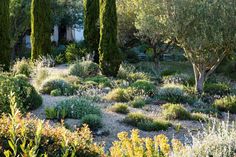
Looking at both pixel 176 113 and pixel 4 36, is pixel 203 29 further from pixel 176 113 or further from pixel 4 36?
pixel 4 36

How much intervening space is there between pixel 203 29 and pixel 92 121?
544cm

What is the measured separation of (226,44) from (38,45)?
8873 mm

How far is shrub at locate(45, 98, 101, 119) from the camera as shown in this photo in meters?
9.41

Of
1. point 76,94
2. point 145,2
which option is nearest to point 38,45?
point 145,2

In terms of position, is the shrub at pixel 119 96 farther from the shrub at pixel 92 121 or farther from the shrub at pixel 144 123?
the shrub at pixel 92 121

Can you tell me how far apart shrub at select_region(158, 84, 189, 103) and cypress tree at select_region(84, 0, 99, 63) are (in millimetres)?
7153

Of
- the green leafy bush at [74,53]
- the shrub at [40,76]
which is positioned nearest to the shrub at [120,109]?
the shrub at [40,76]

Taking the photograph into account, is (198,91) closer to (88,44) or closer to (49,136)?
(88,44)

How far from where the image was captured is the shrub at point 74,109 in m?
9.41

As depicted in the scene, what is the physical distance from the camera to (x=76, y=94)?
12500 millimetres

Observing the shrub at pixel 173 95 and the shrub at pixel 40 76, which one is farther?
the shrub at pixel 40 76

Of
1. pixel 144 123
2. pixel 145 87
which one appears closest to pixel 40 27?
pixel 145 87

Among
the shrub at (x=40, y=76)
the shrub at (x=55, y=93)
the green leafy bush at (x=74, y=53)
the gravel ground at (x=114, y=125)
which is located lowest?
the gravel ground at (x=114, y=125)

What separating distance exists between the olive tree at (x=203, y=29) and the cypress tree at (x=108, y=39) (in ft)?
10.1
